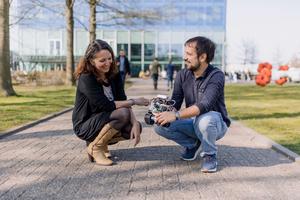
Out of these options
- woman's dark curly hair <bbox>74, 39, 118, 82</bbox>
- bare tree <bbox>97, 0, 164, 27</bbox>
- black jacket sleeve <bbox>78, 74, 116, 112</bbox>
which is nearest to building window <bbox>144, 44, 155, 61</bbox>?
bare tree <bbox>97, 0, 164, 27</bbox>

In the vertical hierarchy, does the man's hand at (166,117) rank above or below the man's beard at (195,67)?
below

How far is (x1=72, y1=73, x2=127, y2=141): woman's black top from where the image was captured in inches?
212

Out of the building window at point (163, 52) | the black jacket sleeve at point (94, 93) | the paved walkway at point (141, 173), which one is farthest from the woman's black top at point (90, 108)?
the building window at point (163, 52)

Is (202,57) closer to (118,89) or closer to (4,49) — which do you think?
(118,89)

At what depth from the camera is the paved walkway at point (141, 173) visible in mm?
4352

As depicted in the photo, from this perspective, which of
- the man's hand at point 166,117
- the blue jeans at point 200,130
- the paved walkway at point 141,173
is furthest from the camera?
the blue jeans at point 200,130

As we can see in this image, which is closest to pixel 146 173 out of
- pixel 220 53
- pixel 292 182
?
pixel 292 182

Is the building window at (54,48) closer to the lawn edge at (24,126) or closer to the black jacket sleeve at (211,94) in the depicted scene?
the lawn edge at (24,126)

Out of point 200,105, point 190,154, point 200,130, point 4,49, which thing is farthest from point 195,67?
point 4,49

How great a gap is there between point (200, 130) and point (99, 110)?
3.91ft

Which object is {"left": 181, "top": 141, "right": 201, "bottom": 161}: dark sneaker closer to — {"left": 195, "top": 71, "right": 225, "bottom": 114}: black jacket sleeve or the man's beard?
{"left": 195, "top": 71, "right": 225, "bottom": 114}: black jacket sleeve

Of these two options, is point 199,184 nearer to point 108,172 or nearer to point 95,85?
point 108,172

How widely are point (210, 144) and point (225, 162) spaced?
75 centimetres

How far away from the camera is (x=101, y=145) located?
5527mm
